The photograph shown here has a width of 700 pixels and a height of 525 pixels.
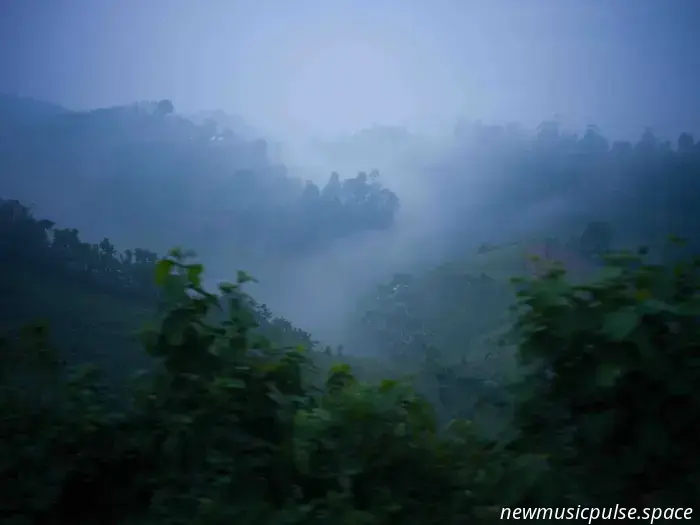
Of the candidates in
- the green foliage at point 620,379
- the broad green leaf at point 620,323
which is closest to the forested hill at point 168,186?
the green foliage at point 620,379

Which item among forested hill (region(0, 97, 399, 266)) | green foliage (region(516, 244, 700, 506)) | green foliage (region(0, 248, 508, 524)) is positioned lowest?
green foliage (region(0, 248, 508, 524))

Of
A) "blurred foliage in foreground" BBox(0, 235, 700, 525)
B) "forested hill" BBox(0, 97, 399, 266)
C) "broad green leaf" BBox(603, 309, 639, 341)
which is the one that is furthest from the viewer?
"forested hill" BBox(0, 97, 399, 266)

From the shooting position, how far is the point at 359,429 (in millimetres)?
2727

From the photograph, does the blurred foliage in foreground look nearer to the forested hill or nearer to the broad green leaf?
the broad green leaf

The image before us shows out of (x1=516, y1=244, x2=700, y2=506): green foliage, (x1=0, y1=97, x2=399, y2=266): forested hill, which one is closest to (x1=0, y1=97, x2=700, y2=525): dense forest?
(x1=516, y1=244, x2=700, y2=506): green foliage

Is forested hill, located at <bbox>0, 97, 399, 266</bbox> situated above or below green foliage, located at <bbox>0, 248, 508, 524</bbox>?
above

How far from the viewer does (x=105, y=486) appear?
3.06 m

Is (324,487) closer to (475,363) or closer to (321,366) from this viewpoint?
(321,366)

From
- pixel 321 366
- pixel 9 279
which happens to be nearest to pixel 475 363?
pixel 321 366

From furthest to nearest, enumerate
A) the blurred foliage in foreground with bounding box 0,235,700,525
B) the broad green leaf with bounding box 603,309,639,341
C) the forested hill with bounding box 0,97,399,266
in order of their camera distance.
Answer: the forested hill with bounding box 0,97,399,266, the blurred foliage in foreground with bounding box 0,235,700,525, the broad green leaf with bounding box 603,309,639,341

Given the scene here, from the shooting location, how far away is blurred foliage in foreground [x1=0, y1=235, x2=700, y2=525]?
8.64 feet

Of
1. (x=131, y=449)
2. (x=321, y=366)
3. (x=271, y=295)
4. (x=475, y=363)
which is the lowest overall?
(x=131, y=449)

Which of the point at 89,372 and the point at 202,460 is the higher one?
the point at 89,372

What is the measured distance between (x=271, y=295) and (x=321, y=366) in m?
0.94
